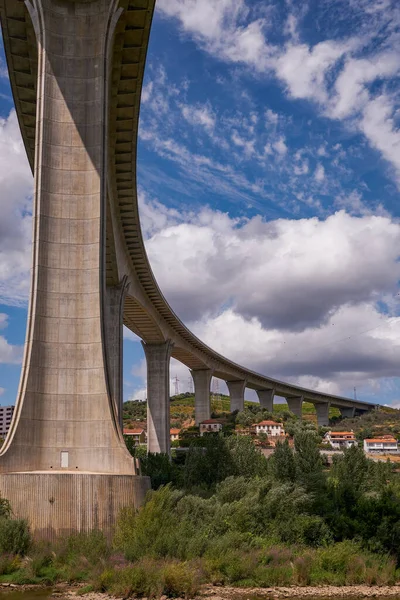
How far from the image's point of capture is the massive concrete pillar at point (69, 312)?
27594mm

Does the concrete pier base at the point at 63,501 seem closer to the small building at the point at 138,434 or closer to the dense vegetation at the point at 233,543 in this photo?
the dense vegetation at the point at 233,543

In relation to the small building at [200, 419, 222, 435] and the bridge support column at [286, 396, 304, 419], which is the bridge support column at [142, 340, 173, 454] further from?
the bridge support column at [286, 396, 304, 419]

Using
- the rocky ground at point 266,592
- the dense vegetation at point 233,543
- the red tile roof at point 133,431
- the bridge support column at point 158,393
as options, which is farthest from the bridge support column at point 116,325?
the red tile roof at point 133,431

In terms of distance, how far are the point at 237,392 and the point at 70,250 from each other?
9661cm

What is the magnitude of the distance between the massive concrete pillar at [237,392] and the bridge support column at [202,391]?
15.5m

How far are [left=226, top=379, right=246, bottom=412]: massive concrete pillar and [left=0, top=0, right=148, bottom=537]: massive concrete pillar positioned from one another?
94.5m

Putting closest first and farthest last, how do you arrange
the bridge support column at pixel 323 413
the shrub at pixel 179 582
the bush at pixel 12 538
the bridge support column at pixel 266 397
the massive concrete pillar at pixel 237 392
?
the shrub at pixel 179 582
the bush at pixel 12 538
the massive concrete pillar at pixel 237 392
the bridge support column at pixel 266 397
the bridge support column at pixel 323 413

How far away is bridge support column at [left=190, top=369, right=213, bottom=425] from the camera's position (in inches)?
4186

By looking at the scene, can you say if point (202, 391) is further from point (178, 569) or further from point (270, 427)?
point (178, 569)

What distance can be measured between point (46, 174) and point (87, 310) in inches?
288

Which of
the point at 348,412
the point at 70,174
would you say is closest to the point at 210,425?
the point at 70,174

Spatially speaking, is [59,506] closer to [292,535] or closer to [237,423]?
[292,535]

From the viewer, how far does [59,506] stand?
A: 2730cm

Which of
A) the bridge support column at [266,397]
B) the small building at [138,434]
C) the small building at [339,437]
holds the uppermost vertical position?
the bridge support column at [266,397]
